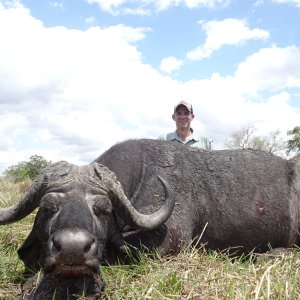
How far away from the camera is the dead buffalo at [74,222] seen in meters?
3.24

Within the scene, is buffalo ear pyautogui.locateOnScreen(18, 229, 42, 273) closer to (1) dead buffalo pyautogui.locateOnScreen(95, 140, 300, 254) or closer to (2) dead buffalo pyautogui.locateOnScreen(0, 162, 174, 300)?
(2) dead buffalo pyautogui.locateOnScreen(0, 162, 174, 300)

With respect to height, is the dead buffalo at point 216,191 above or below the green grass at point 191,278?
above

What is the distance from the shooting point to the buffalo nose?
10.3 feet

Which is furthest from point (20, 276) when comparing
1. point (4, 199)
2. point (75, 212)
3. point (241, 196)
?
point (4, 199)

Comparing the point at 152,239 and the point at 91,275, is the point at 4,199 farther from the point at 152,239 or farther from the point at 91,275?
the point at 91,275

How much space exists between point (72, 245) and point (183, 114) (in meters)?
5.01

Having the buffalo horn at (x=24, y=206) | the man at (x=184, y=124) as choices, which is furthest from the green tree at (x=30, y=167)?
the buffalo horn at (x=24, y=206)

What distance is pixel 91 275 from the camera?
349cm

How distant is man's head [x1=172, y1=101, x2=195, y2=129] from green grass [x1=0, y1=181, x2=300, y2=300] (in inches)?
138

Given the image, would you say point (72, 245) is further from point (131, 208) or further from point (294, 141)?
point (294, 141)

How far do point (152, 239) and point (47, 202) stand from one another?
3.64ft

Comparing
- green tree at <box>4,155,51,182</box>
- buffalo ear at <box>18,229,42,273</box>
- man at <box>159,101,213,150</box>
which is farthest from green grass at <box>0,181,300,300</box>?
green tree at <box>4,155,51,182</box>

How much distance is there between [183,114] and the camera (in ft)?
25.8

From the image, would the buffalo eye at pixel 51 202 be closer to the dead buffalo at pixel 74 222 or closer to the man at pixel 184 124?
the dead buffalo at pixel 74 222
